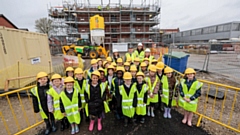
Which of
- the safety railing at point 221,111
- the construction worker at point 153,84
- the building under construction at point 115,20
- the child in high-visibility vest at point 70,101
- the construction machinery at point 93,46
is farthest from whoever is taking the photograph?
the building under construction at point 115,20

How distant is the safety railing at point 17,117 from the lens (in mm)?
2837

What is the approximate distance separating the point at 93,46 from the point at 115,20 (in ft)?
52.4

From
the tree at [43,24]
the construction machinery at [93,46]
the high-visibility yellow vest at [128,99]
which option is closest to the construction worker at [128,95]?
the high-visibility yellow vest at [128,99]

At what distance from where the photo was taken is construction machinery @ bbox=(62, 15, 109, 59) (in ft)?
49.2

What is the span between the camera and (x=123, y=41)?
27.4 meters

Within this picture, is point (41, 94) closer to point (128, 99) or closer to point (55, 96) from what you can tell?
point (55, 96)

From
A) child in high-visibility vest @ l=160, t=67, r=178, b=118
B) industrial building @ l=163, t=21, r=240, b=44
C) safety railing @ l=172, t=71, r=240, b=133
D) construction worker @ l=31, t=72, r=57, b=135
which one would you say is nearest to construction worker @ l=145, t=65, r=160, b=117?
child in high-visibility vest @ l=160, t=67, r=178, b=118

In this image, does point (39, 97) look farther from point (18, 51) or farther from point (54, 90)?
point (18, 51)

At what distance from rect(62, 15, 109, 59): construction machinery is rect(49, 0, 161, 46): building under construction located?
990 cm

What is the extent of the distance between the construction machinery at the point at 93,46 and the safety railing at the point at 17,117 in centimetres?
1074

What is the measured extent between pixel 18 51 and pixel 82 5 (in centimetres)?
2686

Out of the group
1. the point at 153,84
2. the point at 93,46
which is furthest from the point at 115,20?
the point at 153,84

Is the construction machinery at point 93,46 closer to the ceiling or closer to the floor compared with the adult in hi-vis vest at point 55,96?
closer to the ceiling

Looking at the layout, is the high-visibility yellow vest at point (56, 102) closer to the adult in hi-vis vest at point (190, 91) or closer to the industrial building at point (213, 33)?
the adult in hi-vis vest at point (190, 91)
